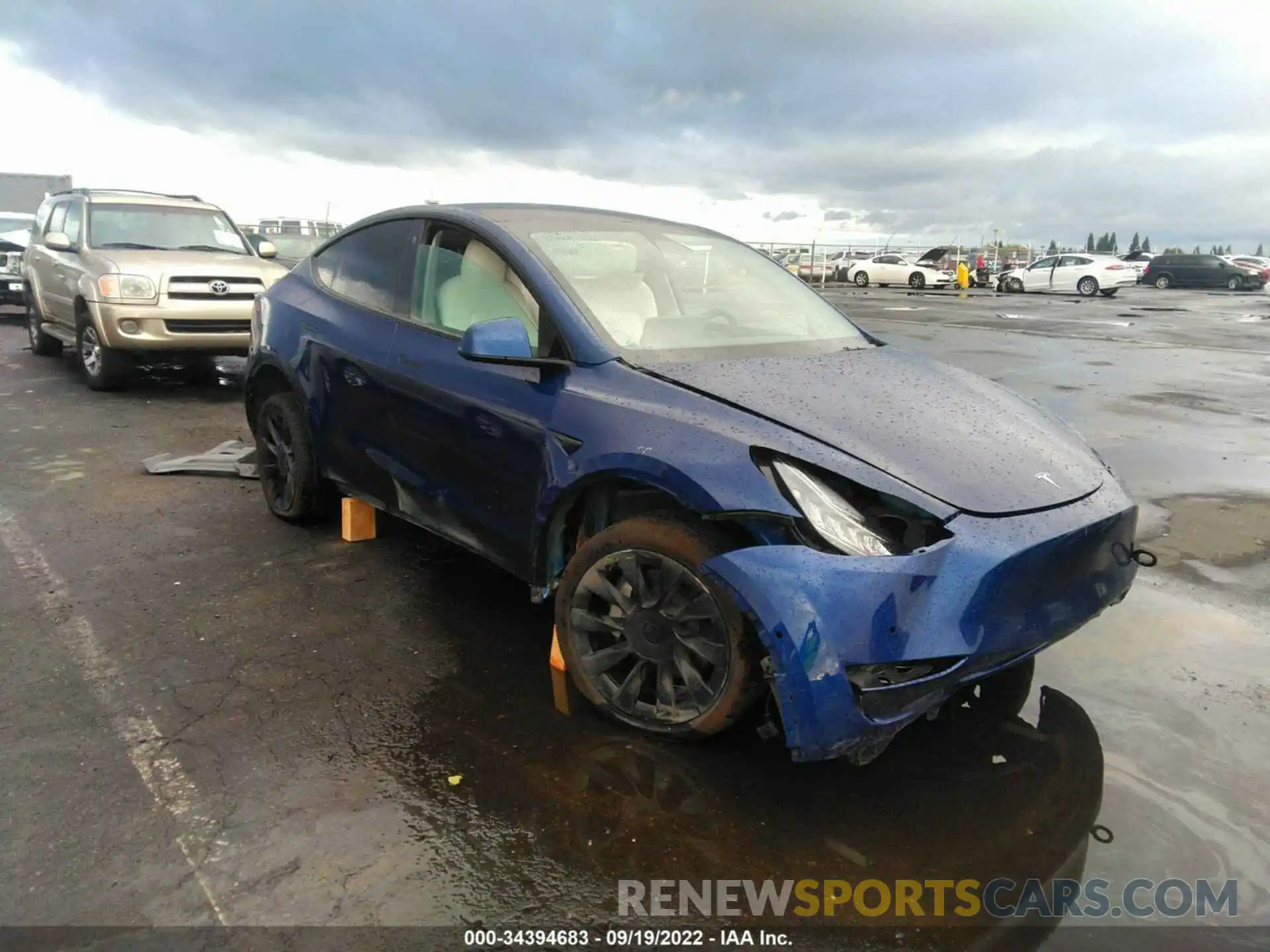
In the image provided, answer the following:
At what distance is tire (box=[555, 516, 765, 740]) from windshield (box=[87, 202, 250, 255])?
26.6 ft

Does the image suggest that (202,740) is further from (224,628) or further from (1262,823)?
(1262,823)

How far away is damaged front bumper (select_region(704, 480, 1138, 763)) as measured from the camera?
2.32 m

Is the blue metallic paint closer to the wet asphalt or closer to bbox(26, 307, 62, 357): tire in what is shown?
the wet asphalt

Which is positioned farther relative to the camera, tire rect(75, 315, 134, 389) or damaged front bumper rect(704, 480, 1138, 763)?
tire rect(75, 315, 134, 389)

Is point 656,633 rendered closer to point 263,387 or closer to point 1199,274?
point 263,387

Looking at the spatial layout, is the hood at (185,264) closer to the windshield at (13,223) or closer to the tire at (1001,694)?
the tire at (1001,694)

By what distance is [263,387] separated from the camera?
4.89 meters

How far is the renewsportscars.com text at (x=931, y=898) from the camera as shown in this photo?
7.34 ft

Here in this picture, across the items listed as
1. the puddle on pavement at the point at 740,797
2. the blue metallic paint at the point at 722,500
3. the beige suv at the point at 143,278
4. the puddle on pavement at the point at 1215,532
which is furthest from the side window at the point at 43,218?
the puddle on pavement at the point at 1215,532

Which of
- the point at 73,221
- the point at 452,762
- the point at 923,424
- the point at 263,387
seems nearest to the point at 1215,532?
the point at 923,424

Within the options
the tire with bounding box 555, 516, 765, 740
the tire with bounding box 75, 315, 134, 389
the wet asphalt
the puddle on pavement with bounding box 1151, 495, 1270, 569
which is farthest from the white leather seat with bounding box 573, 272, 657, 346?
the tire with bounding box 75, 315, 134, 389

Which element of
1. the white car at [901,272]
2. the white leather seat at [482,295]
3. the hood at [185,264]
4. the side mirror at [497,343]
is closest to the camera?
the side mirror at [497,343]

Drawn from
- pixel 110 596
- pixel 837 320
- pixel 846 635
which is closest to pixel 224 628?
pixel 110 596

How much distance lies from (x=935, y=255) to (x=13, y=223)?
36.1 meters
